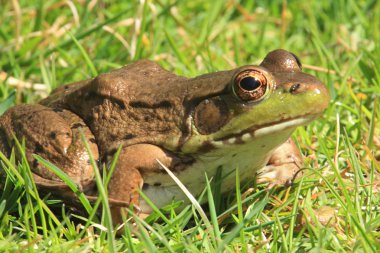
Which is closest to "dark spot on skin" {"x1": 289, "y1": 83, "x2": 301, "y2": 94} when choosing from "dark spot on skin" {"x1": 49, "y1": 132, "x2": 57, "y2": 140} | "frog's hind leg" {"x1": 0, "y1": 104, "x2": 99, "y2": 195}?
"frog's hind leg" {"x1": 0, "y1": 104, "x2": 99, "y2": 195}

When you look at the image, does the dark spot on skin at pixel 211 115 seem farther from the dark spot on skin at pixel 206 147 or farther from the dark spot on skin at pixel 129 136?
the dark spot on skin at pixel 129 136

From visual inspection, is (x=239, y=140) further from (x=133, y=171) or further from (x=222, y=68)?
(x=222, y=68)

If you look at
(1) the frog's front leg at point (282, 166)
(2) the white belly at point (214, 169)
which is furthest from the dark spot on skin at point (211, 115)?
(1) the frog's front leg at point (282, 166)

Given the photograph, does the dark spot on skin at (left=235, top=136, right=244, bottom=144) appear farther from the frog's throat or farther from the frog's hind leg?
the frog's hind leg


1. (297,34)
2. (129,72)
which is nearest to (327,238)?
(129,72)

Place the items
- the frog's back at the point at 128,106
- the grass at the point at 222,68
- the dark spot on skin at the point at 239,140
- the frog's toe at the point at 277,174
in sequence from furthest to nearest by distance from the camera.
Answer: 1. the frog's toe at the point at 277,174
2. the frog's back at the point at 128,106
3. the dark spot on skin at the point at 239,140
4. the grass at the point at 222,68

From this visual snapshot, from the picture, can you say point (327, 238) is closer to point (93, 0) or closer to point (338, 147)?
point (338, 147)
